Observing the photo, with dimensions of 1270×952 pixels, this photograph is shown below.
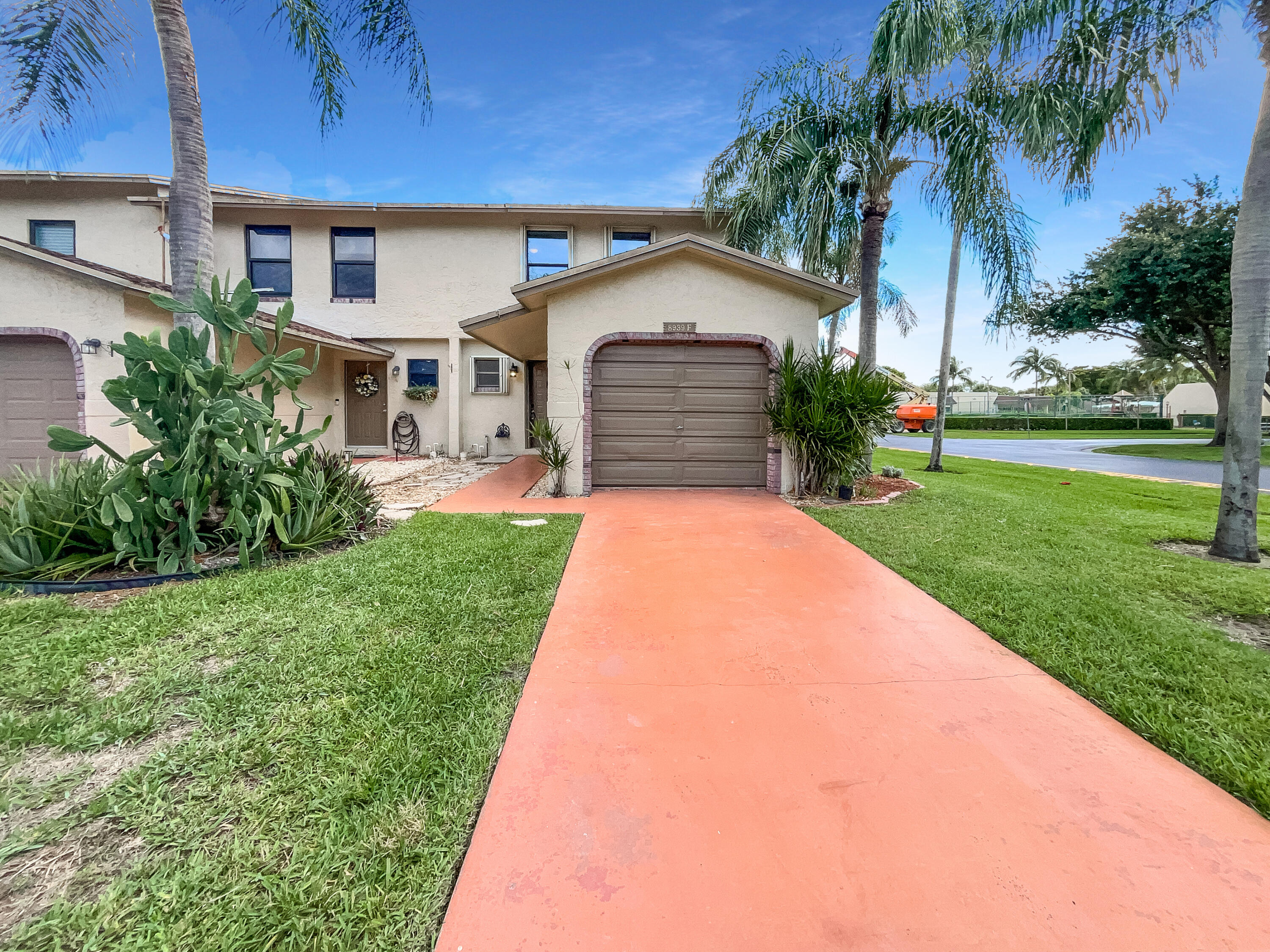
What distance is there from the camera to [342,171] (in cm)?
1553

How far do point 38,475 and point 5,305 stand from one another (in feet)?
16.4

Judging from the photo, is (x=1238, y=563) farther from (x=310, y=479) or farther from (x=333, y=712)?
(x=310, y=479)

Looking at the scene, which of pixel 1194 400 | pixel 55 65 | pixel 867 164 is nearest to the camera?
pixel 55 65

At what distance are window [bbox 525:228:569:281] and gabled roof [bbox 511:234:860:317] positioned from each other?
602 cm

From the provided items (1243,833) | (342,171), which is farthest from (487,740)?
(342,171)

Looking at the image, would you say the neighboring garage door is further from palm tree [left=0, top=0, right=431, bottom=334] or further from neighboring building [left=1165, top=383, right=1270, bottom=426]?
neighboring building [left=1165, top=383, right=1270, bottom=426]

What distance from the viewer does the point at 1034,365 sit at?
64.3 meters

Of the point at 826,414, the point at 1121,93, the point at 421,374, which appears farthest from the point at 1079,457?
the point at 421,374

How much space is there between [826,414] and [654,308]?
2.98 metres

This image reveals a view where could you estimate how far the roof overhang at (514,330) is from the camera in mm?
8531

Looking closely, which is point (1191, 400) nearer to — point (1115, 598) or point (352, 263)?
point (1115, 598)

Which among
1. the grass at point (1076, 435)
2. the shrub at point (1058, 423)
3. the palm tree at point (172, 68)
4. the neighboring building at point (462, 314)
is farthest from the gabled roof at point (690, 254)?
the shrub at point (1058, 423)

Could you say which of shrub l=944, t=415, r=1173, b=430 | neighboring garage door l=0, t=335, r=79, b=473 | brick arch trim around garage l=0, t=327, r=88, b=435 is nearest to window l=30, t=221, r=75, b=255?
neighboring garage door l=0, t=335, r=79, b=473

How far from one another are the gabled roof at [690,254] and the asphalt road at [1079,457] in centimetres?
975
